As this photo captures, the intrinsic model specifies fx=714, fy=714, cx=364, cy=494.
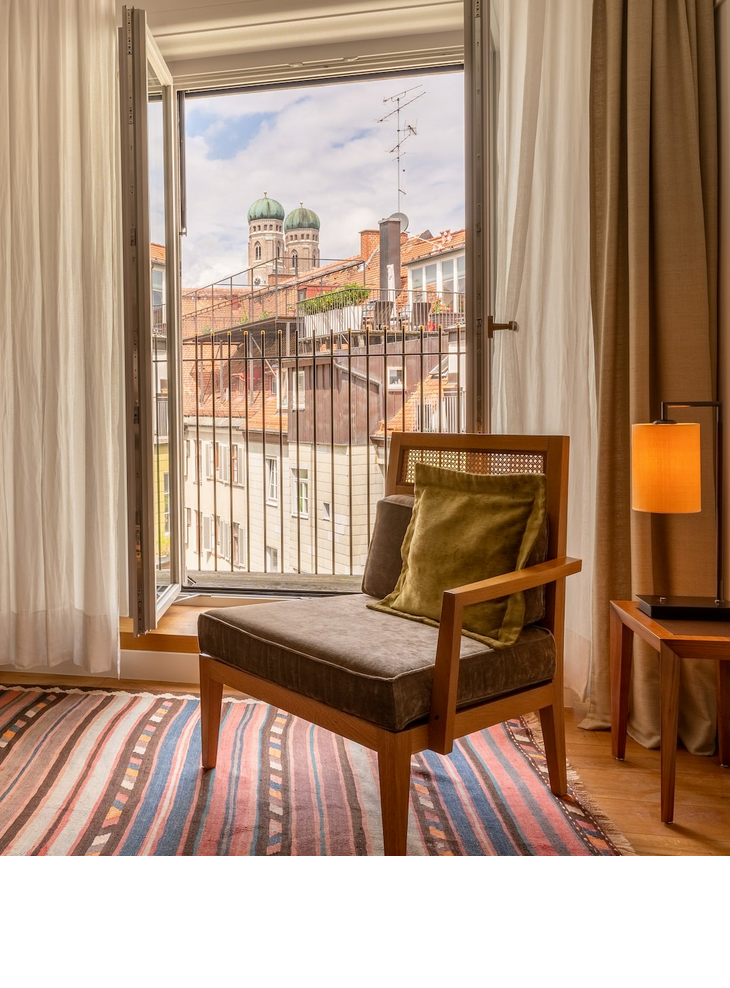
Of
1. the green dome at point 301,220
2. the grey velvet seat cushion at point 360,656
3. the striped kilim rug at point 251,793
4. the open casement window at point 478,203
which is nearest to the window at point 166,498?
the striped kilim rug at point 251,793

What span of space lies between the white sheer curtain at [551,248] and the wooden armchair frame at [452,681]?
43cm

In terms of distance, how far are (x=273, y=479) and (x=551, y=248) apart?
9.74 feet

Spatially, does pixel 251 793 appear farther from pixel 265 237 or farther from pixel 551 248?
pixel 265 237

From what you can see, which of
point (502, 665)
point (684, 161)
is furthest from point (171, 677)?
point (684, 161)

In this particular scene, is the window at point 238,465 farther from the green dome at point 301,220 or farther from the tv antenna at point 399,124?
the tv antenna at point 399,124

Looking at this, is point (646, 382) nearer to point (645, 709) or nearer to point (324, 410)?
point (645, 709)

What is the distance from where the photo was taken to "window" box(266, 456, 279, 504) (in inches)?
196

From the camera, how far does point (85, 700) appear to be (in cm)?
257

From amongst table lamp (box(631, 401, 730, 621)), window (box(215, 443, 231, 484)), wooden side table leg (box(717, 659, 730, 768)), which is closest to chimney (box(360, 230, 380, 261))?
window (box(215, 443, 231, 484))

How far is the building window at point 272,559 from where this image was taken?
4.84m

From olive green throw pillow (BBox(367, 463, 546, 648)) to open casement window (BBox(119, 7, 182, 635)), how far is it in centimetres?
Result: 109

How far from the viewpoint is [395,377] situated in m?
4.35

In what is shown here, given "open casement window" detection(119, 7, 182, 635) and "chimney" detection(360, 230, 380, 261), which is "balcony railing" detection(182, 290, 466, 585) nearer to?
"chimney" detection(360, 230, 380, 261)
